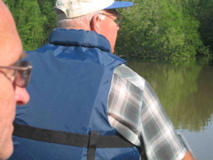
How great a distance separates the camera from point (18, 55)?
98 cm

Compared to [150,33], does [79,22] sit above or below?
above

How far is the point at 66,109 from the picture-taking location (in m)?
1.60

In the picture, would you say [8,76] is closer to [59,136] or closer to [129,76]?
[59,136]

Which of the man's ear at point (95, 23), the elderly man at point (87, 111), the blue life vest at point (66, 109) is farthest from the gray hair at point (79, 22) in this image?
the blue life vest at point (66, 109)

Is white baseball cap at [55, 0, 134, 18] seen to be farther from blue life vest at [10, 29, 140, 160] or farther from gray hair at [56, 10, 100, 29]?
blue life vest at [10, 29, 140, 160]

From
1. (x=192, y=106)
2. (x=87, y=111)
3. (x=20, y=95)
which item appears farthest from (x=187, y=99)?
(x=20, y=95)

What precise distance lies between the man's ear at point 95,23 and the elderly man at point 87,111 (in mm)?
136

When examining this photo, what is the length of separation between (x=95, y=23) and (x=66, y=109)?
49 cm

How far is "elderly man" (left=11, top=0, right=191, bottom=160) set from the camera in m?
1.59

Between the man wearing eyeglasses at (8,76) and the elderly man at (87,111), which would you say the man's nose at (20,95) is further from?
the elderly man at (87,111)

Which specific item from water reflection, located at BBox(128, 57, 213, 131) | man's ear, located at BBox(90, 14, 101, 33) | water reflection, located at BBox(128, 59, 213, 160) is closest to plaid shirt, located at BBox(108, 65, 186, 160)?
man's ear, located at BBox(90, 14, 101, 33)

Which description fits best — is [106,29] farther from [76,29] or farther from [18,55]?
[18,55]

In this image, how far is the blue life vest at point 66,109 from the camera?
1.59 metres

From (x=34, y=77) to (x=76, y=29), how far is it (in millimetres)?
311
